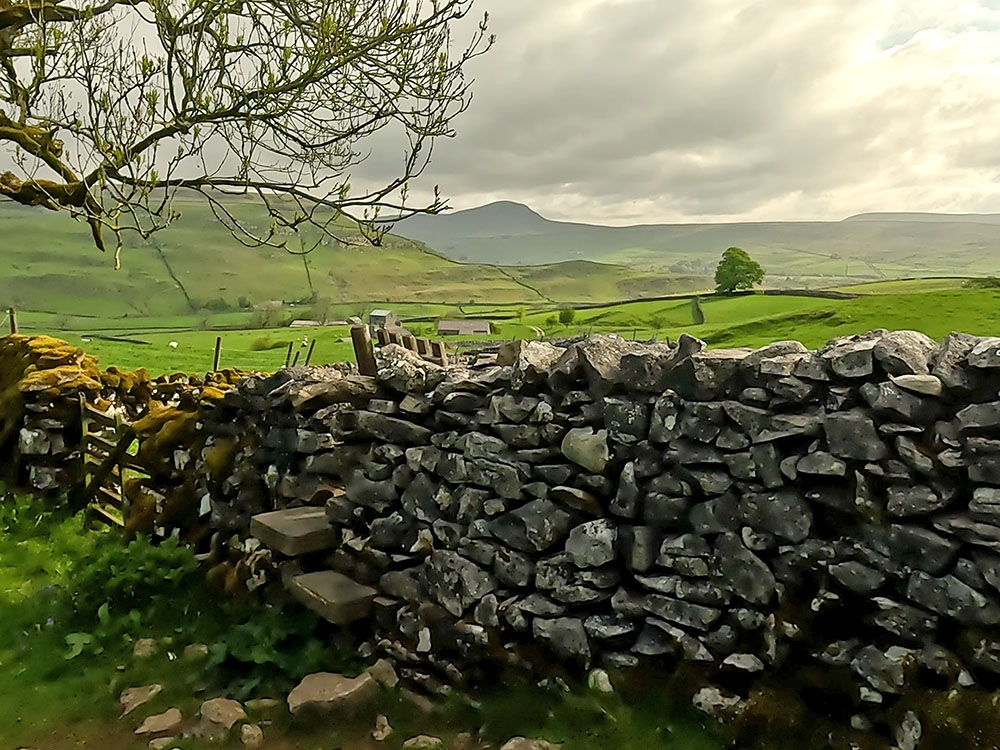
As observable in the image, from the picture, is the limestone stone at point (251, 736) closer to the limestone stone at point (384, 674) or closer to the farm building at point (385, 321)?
the limestone stone at point (384, 674)

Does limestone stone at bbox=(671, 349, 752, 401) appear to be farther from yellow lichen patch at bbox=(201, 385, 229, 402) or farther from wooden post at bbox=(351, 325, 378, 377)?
yellow lichen patch at bbox=(201, 385, 229, 402)

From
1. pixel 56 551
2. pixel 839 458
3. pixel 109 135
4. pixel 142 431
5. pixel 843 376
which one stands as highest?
pixel 109 135

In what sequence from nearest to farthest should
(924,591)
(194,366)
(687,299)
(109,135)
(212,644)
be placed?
(924,591) → (212,644) → (109,135) → (687,299) → (194,366)

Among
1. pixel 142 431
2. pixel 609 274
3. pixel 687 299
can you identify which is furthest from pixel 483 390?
pixel 609 274

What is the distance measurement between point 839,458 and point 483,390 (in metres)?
2.34

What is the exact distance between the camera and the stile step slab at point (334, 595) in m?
4.67

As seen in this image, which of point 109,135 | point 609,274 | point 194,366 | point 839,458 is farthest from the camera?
point 609,274

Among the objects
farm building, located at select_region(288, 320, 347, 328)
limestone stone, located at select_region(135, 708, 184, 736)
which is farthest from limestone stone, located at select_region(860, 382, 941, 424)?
farm building, located at select_region(288, 320, 347, 328)

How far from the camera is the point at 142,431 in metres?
7.71

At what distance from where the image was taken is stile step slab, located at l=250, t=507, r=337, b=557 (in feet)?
16.8

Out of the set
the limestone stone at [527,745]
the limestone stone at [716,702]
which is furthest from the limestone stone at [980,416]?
the limestone stone at [527,745]

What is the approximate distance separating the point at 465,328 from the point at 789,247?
54.7 m

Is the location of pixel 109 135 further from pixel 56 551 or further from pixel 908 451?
pixel 908 451

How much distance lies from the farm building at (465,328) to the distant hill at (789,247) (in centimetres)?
189
